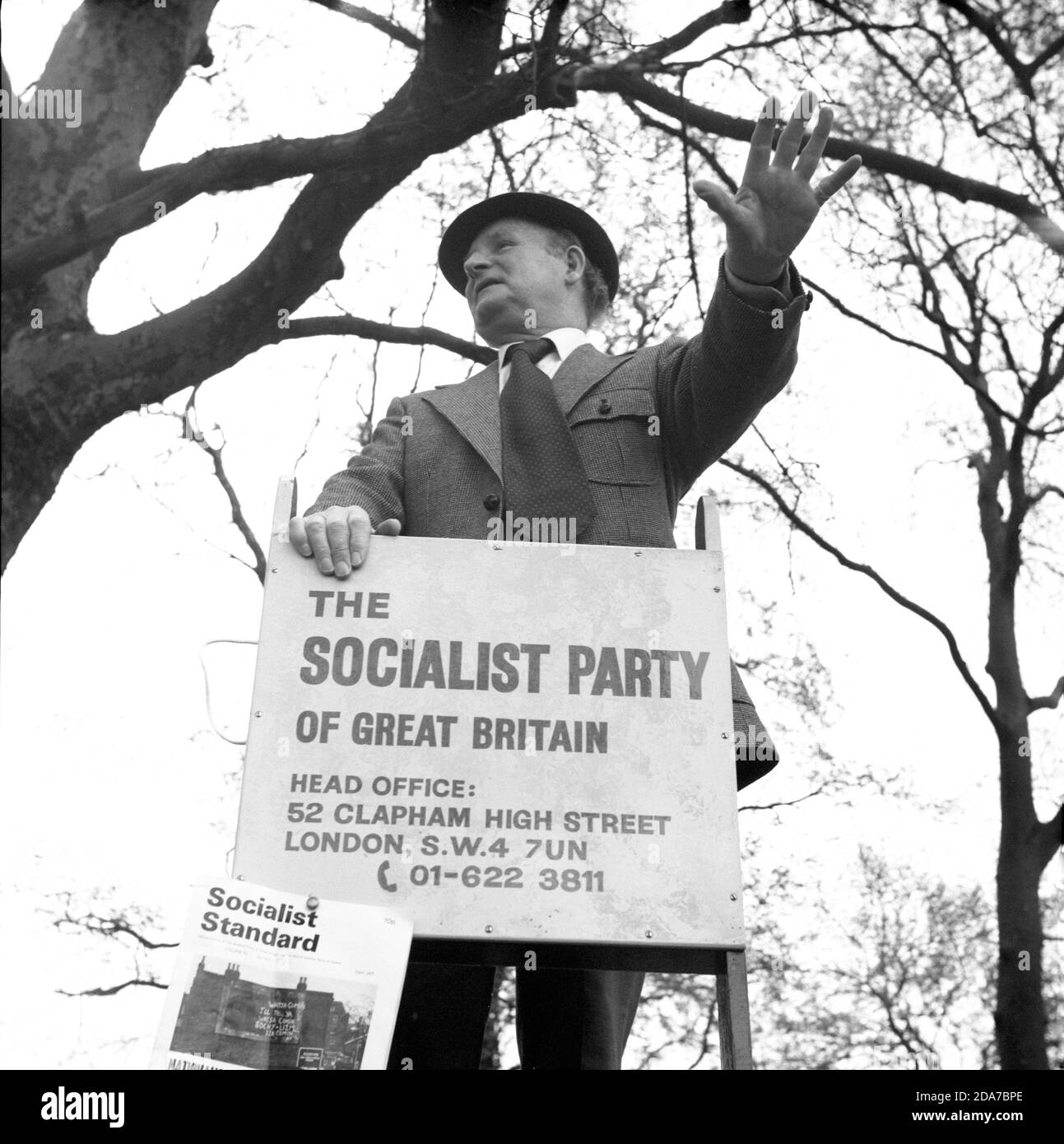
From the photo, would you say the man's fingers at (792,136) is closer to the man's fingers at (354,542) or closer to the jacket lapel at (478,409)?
the jacket lapel at (478,409)

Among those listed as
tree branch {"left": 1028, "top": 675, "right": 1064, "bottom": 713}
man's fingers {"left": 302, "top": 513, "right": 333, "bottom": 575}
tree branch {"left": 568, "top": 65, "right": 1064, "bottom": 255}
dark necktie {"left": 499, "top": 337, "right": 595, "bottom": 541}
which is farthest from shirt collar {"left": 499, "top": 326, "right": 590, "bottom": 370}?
tree branch {"left": 1028, "top": 675, "right": 1064, "bottom": 713}

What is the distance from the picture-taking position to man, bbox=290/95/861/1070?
2432 millimetres

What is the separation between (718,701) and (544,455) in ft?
2.35

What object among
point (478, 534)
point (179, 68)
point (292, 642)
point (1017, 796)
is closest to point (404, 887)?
point (292, 642)

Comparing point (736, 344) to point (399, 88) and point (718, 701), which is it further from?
point (399, 88)

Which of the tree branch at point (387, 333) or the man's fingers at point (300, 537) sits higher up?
the tree branch at point (387, 333)

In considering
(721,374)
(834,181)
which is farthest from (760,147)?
(721,374)

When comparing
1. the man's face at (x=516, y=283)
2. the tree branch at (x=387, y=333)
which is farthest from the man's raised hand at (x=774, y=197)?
the tree branch at (x=387, y=333)

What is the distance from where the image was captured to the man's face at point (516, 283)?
10.6ft

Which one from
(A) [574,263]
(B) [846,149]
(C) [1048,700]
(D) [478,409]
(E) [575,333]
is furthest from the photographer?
(C) [1048,700]

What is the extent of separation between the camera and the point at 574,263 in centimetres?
338

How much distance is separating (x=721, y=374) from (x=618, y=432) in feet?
0.89

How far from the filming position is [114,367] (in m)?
5.04

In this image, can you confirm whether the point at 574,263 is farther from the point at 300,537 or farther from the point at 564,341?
the point at 300,537
